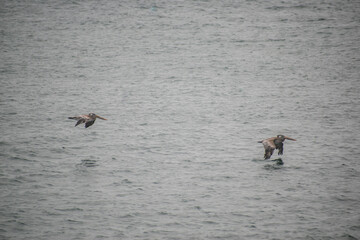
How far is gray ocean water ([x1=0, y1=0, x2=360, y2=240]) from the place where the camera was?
2286 cm

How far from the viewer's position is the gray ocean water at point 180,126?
22859mm

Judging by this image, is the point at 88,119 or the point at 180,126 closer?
the point at 88,119

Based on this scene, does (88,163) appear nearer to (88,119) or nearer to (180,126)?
(88,119)

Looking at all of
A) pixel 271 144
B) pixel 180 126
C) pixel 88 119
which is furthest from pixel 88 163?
pixel 271 144

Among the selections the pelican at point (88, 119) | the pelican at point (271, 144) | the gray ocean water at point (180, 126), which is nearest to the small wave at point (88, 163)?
the gray ocean water at point (180, 126)

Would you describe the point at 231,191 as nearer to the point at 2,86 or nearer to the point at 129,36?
the point at 2,86

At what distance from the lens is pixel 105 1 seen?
9112cm

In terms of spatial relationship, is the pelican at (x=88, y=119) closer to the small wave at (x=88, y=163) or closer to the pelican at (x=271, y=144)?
the small wave at (x=88, y=163)

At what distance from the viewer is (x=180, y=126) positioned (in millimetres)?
38156

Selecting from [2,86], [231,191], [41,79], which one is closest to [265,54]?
[41,79]

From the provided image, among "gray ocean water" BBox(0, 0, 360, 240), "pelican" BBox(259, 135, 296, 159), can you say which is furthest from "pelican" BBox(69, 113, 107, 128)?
"pelican" BBox(259, 135, 296, 159)

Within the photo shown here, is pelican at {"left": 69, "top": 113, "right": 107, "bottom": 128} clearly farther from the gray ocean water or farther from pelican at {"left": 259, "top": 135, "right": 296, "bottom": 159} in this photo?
pelican at {"left": 259, "top": 135, "right": 296, "bottom": 159}

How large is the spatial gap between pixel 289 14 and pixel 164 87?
38763 mm

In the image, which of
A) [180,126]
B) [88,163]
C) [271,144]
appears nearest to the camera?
[271,144]
